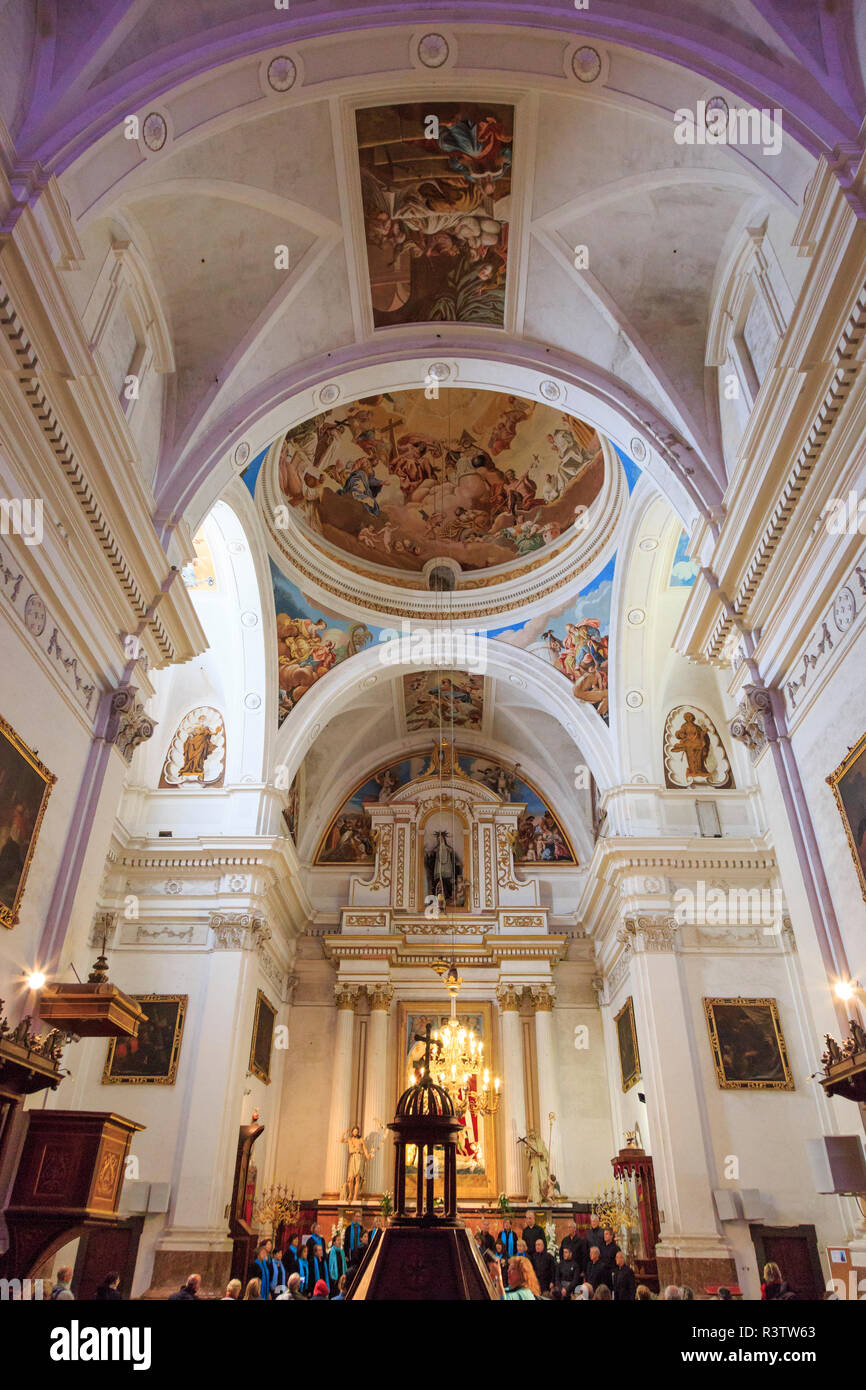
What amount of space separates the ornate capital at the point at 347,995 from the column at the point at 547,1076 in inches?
143

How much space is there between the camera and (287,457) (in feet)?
46.9

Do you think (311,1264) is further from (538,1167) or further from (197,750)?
(197,750)

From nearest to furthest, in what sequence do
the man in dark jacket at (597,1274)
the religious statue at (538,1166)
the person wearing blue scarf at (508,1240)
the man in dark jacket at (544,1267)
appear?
the man in dark jacket at (597,1274) < the man in dark jacket at (544,1267) < the person wearing blue scarf at (508,1240) < the religious statue at (538,1166)

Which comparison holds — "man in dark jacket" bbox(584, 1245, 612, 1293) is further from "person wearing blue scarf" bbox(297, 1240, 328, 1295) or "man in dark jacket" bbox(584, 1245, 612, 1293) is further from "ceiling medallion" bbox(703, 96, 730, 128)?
"ceiling medallion" bbox(703, 96, 730, 128)

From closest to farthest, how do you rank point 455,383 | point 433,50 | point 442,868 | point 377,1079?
point 433,50
point 455,383
point 377,1079
point 442,868

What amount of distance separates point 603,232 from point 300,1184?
16178 millimetres

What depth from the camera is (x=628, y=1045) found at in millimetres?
14898

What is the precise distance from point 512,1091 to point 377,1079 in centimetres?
265

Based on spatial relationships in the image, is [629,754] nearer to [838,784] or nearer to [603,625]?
[603,625]

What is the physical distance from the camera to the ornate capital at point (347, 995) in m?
17.6

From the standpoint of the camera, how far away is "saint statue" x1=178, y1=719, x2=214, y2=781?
1550 cm

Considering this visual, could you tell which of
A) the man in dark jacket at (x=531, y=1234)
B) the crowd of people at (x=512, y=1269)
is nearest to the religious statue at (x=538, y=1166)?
the crowd of people at (x=512, y=1269)

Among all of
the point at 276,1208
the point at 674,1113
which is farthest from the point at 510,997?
the point at 674,1113

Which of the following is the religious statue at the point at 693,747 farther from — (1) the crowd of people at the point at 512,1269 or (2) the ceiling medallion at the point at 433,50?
(2) the ceiling medallion at the point at 433,50
